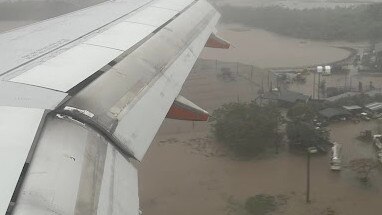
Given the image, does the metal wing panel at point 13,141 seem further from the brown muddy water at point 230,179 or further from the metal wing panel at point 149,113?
the brown muddy water at point 230,179

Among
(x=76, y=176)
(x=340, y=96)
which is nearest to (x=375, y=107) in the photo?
(x=340, y=96)

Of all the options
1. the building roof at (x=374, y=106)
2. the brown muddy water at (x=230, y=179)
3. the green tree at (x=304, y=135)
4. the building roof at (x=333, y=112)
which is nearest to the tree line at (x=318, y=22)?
the building roof at (x=374, y=106)

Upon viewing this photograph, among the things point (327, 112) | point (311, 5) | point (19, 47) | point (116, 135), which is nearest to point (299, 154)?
point (327, 112)

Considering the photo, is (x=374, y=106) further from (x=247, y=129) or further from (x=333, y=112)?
(x=247, y=129)

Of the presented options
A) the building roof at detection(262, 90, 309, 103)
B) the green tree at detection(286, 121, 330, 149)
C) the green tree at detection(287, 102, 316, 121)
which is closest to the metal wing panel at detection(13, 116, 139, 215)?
the green tree at detection(286, 121, 330, 149)

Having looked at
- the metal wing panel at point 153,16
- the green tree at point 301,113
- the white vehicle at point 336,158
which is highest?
the metal wing panel at point 153,16

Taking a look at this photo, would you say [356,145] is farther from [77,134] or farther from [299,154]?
[77,134]
